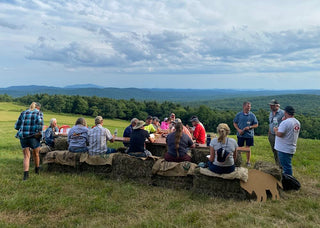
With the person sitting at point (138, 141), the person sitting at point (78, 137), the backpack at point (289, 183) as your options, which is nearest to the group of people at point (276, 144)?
the backpack at point (289, 183)

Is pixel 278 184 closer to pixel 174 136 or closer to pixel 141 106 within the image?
pixel 174 136

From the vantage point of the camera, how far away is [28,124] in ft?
18.9

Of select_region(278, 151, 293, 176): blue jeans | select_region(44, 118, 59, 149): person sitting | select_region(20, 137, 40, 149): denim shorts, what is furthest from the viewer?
select_region(44, 118, 59, 149): person sitting

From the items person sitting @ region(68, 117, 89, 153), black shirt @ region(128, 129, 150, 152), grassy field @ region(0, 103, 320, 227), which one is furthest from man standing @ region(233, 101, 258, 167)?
person sitting @ region(68, 117, 89, 153)

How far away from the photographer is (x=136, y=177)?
577 cm

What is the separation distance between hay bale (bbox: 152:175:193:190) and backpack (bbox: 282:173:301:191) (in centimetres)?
195

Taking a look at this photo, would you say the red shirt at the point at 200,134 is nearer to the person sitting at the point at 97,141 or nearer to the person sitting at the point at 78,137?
the person sitting at the point at 97,141

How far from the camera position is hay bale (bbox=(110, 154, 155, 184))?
566cm

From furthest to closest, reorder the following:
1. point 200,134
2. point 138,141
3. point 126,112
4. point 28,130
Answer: point 126,112, point 200,134, point 138,141, point 28,130

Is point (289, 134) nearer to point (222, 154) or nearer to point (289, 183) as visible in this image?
point (289, 183)

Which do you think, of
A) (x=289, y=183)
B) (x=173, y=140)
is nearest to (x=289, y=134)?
(x=289, y=183)

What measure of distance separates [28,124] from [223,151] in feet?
14.7

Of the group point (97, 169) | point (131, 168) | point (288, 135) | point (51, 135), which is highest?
point (288, 135)

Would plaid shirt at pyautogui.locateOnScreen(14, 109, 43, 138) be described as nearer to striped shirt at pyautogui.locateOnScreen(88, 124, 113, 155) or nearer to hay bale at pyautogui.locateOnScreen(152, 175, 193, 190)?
striped shirt at pyautogui.locateOnScreen(88, 124, 113, 155)
